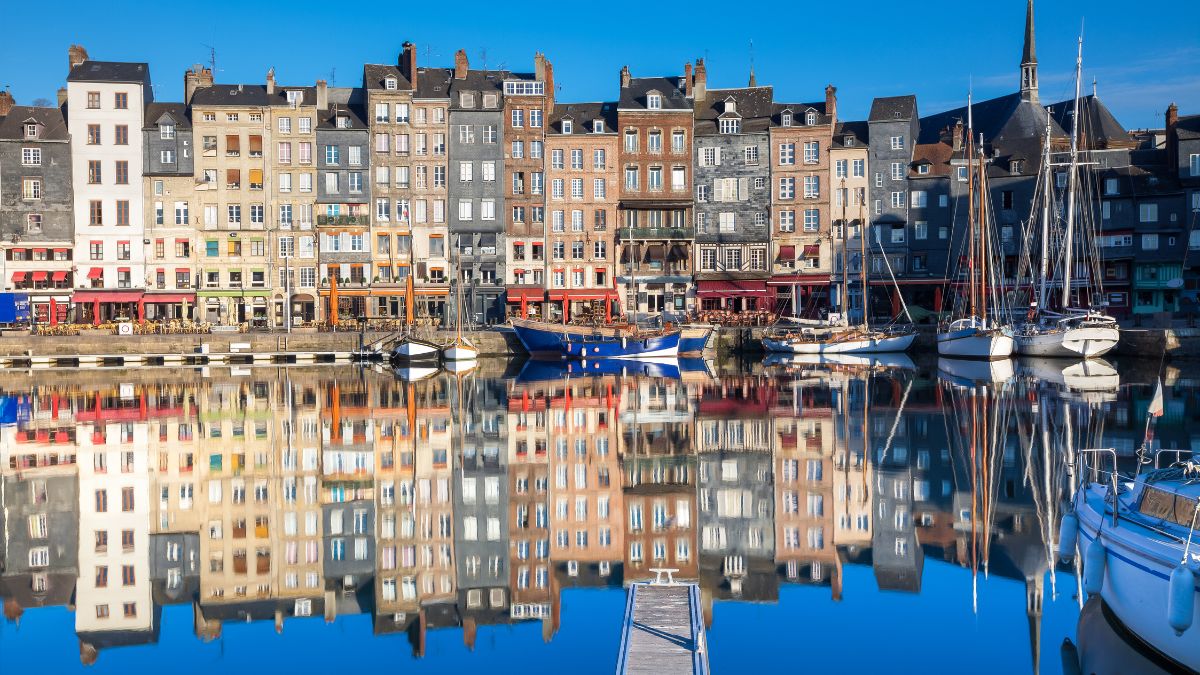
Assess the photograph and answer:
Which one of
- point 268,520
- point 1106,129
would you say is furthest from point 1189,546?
point 1106,129

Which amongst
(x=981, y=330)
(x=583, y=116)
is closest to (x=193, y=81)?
(x=583, y=116)

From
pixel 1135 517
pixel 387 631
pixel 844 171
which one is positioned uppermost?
pixel 844 171

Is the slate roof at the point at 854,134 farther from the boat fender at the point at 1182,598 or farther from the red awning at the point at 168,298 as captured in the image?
the boat fender at the point at 1182,598

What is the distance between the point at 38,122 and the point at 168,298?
1338cm

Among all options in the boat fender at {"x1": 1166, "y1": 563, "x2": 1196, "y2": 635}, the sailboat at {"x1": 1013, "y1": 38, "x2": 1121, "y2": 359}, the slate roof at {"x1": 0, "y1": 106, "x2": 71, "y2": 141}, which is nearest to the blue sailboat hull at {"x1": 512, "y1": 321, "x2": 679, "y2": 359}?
the sailboat at {"x1": 1013, "y1": 38, "x2": 1121, "y2": 359}

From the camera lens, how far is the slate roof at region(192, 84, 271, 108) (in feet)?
236

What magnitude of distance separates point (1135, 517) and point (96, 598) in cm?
1234

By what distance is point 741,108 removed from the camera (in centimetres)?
7600

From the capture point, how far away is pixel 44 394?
138 ft

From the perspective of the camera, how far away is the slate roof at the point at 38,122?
232ft

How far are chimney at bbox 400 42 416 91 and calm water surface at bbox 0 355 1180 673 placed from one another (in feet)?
139

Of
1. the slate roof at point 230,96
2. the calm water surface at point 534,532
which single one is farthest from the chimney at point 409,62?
the calm water surface at point 534,532

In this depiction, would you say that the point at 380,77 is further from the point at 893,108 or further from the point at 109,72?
the point at 893,108

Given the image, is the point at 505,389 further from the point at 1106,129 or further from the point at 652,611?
the point at 1106,129
